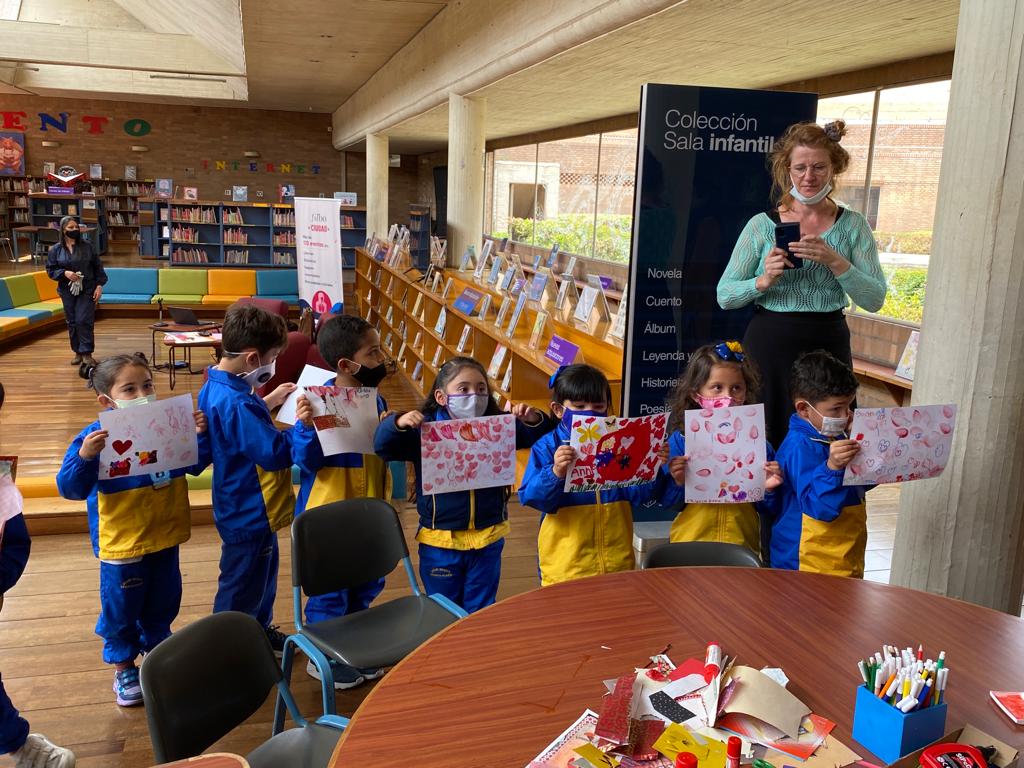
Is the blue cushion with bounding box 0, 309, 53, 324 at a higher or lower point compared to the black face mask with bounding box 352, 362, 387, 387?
lower

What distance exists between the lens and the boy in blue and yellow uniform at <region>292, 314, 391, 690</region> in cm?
305

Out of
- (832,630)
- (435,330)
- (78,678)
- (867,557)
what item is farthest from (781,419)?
(435,330)

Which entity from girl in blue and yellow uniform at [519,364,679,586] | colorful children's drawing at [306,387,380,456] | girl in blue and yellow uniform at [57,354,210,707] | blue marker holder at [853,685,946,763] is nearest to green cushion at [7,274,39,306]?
girl in blue and yellow uniform at [57,354,210,707]

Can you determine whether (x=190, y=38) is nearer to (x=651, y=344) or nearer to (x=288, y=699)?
(x=651, y=344)

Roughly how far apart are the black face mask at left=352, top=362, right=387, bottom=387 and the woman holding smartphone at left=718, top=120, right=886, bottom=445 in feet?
4.38

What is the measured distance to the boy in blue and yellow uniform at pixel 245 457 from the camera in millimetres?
2920

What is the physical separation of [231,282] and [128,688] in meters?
11.4

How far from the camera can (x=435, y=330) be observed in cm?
707

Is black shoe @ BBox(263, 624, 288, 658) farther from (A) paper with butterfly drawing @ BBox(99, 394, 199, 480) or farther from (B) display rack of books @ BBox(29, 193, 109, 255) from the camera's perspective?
(B) display rack of books @ BBox(29, 193, 109, 255)

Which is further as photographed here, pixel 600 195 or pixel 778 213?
pixel 600 195

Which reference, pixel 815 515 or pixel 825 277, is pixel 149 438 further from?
pixel 825 277

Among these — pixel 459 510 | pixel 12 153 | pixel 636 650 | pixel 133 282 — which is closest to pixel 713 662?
pixel 636 650

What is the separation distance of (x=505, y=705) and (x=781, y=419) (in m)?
1.78

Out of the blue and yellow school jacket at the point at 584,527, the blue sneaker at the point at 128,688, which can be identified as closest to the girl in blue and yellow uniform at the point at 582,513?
the blue and yellow school jacket at the point at 584,527
